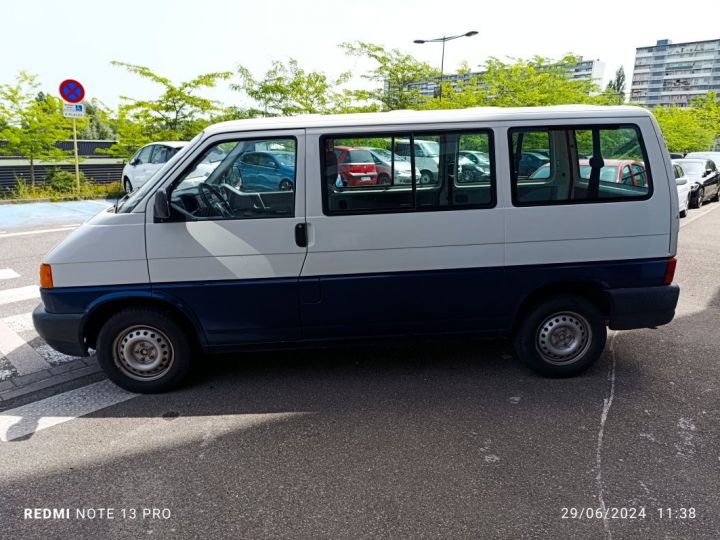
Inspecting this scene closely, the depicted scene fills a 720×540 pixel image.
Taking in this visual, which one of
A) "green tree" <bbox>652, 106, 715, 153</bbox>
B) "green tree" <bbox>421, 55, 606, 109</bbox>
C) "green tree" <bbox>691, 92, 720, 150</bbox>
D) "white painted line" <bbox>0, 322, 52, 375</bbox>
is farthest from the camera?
"green tree" <bbox>691, 92, 720, 150</bbox>

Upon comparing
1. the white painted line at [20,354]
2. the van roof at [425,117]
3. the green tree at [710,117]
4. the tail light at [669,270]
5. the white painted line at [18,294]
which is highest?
the green tree at [710,117]

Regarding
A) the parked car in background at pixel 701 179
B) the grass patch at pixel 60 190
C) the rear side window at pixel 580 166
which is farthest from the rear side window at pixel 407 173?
the parked car in background at pixel 701 179

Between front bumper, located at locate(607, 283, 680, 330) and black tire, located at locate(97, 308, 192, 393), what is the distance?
3.42 meters

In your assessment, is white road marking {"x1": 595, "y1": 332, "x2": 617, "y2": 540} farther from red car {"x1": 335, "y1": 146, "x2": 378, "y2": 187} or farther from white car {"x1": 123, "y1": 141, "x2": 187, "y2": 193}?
white car {"x1": 123, "y1": 141, "x2": 187, "y2": 193}

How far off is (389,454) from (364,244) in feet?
4.99

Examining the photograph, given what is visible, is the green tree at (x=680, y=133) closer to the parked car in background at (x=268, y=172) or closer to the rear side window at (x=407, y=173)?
the rear side window at (x=407, y=173)

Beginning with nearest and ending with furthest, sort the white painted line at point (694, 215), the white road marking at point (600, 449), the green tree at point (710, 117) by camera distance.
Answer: the white road marking at point (600, 449)
the white painted line at point (694, 215)
the green tree at point (710, 117)

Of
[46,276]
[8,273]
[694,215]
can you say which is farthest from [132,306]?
[694,215]

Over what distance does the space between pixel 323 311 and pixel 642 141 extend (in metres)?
2.82

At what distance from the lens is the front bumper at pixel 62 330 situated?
411 cm

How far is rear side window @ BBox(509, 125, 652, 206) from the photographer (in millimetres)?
4258

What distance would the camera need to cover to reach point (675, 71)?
154375 mm

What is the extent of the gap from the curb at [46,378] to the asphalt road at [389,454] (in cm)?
79

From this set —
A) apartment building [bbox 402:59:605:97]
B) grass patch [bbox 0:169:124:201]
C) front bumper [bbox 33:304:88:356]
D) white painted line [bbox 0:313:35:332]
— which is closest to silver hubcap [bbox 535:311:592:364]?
front bumper [bbox 33:304:88:356]
